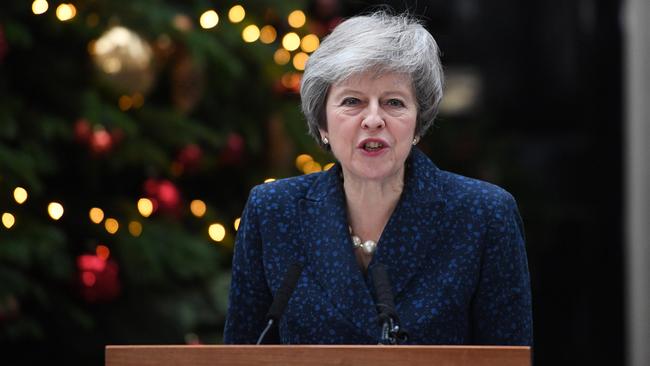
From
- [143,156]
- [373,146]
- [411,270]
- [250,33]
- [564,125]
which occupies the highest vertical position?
[250,33]

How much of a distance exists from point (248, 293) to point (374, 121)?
43cm

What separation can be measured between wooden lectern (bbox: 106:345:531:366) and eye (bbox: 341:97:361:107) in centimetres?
56

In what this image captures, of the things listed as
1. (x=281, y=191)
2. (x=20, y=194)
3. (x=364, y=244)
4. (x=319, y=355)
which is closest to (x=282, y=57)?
(x=20, y=194)

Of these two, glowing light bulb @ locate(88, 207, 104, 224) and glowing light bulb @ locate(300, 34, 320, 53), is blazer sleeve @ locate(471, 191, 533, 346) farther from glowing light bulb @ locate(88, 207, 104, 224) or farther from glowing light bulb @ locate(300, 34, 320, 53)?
glowing light bulb @ locate(300, 34, 320, 53)

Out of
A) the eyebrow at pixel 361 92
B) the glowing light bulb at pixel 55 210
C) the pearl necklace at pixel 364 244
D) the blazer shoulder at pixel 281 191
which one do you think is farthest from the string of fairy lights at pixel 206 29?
the eyebrow at pixel 361 92

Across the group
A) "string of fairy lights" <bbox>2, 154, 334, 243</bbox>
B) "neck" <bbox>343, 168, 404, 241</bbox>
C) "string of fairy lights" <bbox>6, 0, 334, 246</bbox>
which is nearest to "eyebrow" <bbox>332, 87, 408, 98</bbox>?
"neck" <bbox>343, 168, 404, 241</bbox>

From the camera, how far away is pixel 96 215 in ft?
14.1

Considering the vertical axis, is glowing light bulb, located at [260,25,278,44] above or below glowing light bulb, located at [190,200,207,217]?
above

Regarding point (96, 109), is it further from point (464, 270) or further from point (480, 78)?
point (480, 78)

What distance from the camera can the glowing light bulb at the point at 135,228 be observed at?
A: 427 centimetres

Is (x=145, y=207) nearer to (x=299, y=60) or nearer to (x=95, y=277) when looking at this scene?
(x=95, y=277)

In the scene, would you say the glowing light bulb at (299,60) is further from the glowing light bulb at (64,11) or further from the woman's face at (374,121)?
the woman's face at (374,121)

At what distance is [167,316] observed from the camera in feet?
14.6

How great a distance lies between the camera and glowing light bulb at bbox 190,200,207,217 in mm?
4707
